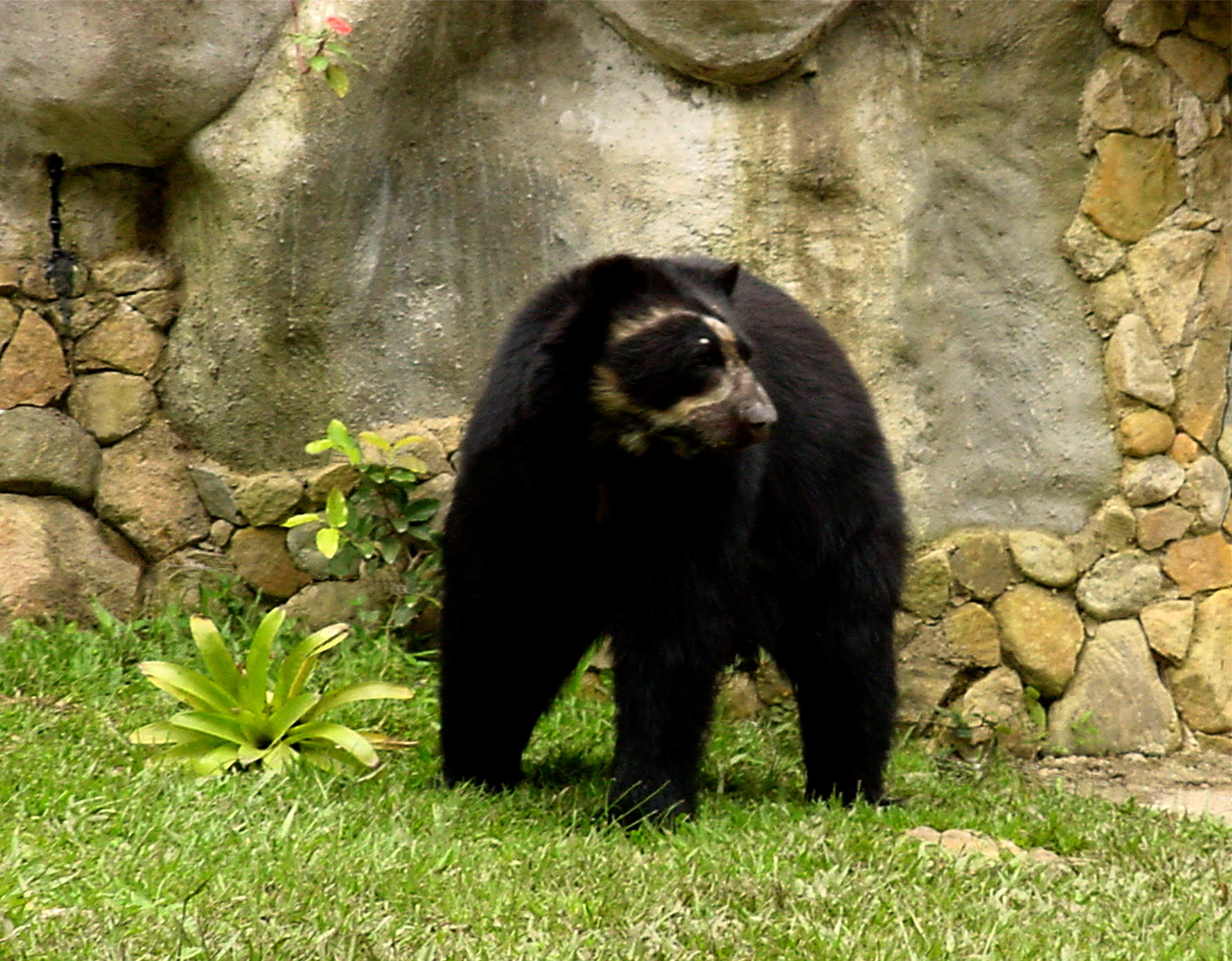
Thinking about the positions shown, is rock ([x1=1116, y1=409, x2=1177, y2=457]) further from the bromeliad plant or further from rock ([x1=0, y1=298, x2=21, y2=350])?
rock ([x1=0, y1=298, x2=21, y2=350])

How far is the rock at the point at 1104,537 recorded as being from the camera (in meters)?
6.41

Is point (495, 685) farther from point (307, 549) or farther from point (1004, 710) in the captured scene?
point (1004, 710)

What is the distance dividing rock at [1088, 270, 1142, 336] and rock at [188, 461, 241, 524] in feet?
11.6

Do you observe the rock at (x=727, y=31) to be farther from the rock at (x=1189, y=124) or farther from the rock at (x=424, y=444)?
the rock at (x=424, y=444)

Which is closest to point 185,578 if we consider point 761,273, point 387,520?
point 387,520

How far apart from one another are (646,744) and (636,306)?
1.20 meters

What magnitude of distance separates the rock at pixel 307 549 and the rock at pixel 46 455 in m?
0.81

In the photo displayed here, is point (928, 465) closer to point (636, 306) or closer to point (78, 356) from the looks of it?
point (636, 306)

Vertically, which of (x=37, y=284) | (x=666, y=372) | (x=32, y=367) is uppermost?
(x=37, y=284)

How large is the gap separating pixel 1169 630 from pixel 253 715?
3780 millimetres

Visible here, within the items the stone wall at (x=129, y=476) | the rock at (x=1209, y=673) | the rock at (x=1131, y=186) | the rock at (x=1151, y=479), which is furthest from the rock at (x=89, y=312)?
the rock at (x=1209, y=673)

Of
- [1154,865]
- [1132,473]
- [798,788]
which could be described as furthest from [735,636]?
[1132,473]

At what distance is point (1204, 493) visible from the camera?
21.1 feet

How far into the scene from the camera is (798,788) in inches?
211
